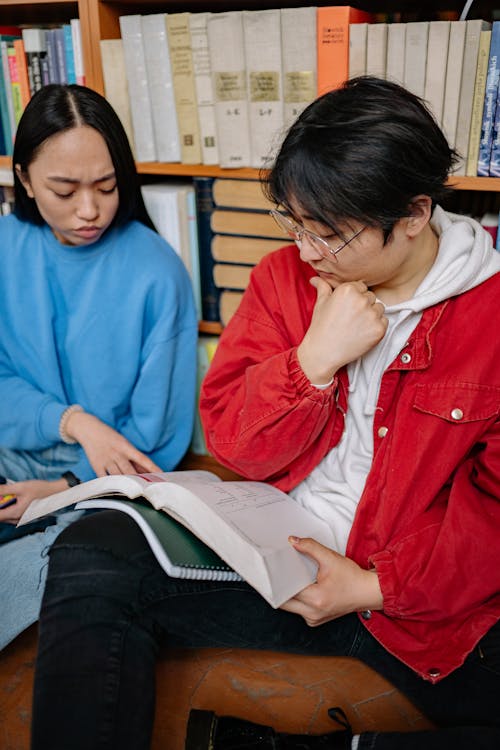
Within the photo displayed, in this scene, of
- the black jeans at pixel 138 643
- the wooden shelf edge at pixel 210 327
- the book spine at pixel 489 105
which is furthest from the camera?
the wooden shelf edge at pixel 210 327

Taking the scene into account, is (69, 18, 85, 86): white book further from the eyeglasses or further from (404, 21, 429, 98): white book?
the eyeglasses

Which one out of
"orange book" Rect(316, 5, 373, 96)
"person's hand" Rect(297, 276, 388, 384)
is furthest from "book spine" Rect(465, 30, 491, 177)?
"person's hand" Rect(297, 276, 388, 384)

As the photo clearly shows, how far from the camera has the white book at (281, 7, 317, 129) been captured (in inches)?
52.1

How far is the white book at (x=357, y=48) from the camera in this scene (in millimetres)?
1291

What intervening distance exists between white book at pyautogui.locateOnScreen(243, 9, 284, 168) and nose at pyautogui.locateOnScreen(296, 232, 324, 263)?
1.42 ft

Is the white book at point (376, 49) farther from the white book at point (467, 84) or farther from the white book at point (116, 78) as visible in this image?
the white book at point (116, 78)

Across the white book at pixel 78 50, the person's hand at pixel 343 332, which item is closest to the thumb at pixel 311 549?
the person's hand at pixel 343 332

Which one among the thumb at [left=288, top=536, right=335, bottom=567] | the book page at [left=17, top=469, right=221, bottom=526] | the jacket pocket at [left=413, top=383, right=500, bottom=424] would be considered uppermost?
the jacket pocket at [left=413, top=383, right=500, bottom=424]

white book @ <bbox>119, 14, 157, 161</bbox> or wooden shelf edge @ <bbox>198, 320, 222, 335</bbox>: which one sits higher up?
white book @ <bbox>119, 14, 157, 161</bbox>

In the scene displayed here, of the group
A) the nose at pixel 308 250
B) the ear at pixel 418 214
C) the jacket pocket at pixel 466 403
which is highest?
the ear at pixel 418 214

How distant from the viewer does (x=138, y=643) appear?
90 cm

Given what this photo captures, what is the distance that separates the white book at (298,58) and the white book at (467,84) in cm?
27

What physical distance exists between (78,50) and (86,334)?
62 cm

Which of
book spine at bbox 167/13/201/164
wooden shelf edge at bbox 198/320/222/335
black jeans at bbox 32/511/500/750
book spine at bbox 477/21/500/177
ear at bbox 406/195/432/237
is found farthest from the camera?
wooden shelf edge at bbox 198/320/222/335
